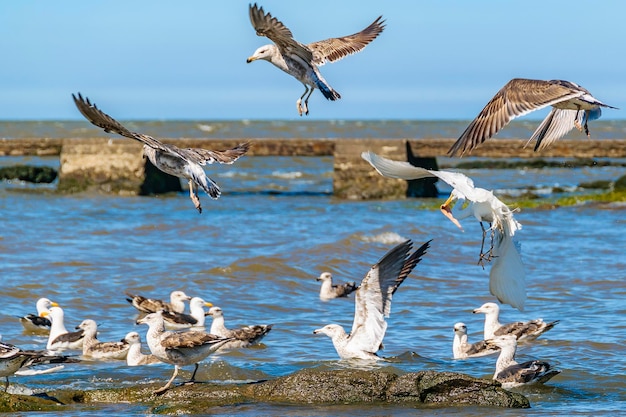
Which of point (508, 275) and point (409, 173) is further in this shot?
point (508, 275)

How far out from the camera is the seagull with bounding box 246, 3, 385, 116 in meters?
9.55

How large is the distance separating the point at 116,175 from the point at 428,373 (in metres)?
15.4

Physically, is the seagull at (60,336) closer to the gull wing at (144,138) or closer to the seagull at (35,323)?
the seagull at (35,323)

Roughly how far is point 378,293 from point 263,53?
8.43 ft

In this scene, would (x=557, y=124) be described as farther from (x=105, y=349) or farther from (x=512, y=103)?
(x=105, y=349)

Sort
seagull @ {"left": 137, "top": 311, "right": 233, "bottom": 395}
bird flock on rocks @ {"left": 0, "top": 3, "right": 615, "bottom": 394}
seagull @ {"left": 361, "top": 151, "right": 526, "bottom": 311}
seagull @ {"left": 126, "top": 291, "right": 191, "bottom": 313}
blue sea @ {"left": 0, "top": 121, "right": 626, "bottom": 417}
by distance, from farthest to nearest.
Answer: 1. seagull @ {"left": 126, "top": 291, "right": 191, "bottom": 313}
2. blue sea @ {"left": 0, "top": 121, "right": 626, "bottom": 417}
3. seagull @ {"left": 137, "top": 311, "right": 233, "bottom": 395}
4. bird flock on rocks @ {"left": 0, "top": 3, "right": 615, "bottom": 394}
5. seagull @ {"left": 361, "top": 151, "right": 526, "bottom": 311}

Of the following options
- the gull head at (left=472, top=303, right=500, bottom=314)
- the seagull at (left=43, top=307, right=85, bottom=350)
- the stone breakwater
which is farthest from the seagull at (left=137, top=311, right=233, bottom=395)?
the stone breakwater

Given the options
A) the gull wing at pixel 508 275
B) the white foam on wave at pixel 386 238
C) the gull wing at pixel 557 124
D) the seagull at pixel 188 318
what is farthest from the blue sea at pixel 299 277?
the gull wing at pixel 557 124

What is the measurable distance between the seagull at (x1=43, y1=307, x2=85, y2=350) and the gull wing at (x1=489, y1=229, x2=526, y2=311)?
4035 millimetres

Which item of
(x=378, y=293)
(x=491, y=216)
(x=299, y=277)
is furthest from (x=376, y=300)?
(x=299, y=277)

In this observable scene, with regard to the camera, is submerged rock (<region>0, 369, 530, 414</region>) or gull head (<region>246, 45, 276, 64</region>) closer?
submerged rock (<region>0, 369, 530, 414</region>)

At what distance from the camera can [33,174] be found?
26547 millimetres

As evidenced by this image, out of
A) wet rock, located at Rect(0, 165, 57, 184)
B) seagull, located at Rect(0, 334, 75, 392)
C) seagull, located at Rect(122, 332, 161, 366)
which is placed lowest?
seagull, located at Rect(122, 332, 161, 366)

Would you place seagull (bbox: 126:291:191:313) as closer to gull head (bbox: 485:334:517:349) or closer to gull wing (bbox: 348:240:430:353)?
gull wing (bbox: 348:240:430:353)
